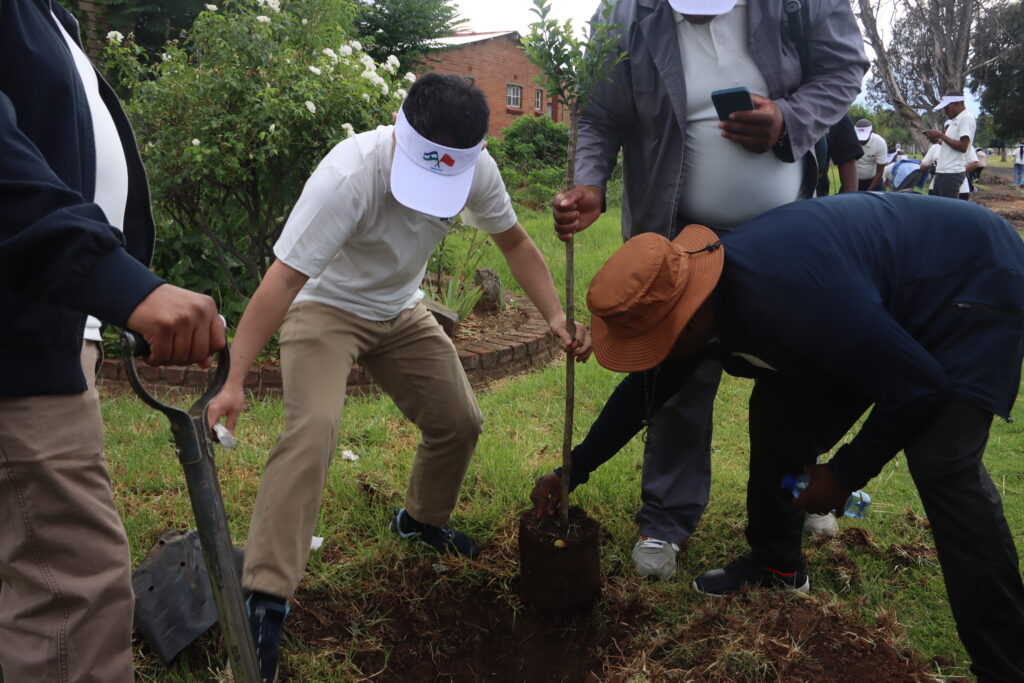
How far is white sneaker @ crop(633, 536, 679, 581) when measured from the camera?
3.01 meters

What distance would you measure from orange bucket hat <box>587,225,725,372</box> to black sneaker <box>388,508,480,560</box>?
3.92 ft

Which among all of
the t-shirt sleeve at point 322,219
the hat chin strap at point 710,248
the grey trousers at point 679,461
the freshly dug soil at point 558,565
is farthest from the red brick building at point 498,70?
the hat chin strap at point 710,248

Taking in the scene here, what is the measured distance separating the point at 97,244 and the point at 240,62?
4340mm

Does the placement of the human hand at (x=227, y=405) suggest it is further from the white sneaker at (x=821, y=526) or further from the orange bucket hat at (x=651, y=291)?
the white sneaker at (x=821, y=526)

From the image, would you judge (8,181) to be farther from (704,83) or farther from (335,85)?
(335,85)

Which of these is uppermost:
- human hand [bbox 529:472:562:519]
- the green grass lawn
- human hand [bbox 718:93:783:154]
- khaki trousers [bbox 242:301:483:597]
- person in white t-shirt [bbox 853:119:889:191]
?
human hand [bbox 718:93:783:154]

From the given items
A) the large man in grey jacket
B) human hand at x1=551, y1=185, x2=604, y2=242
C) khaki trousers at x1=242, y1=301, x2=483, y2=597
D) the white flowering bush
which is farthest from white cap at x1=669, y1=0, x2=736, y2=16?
the white flowering bush

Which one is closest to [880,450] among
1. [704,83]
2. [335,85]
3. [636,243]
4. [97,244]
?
[636,243]

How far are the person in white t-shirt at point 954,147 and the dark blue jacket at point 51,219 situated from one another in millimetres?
10896

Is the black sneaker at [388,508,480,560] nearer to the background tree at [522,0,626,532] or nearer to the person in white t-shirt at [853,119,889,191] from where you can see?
the background tree at [522,0,626,532]

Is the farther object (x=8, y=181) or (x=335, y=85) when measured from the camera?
(x=335, y=85)

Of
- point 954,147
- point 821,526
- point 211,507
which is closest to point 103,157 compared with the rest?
point 211,507

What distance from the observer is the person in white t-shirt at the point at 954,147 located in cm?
1044

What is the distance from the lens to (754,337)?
2.16m
